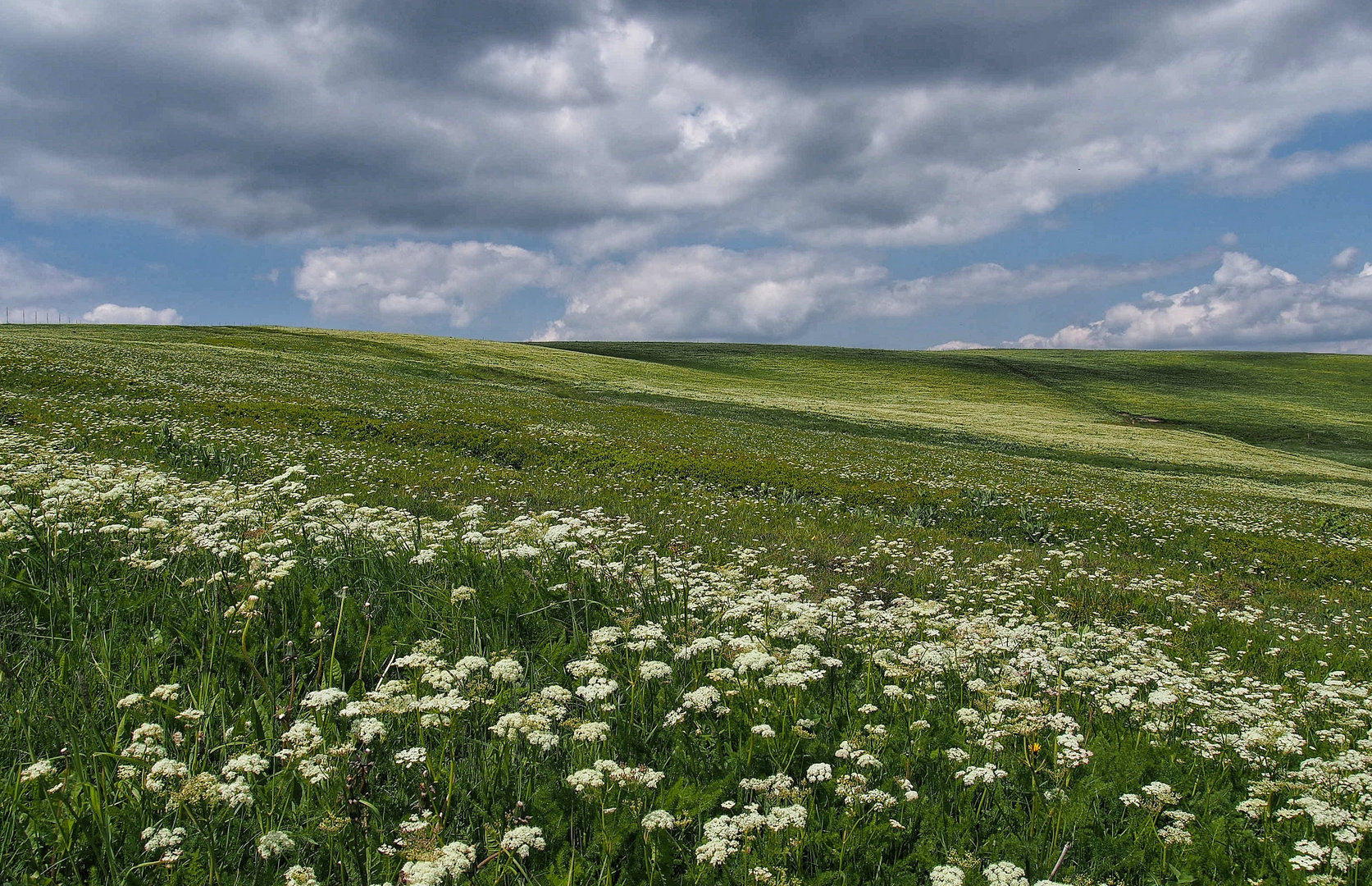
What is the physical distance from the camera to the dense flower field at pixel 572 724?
2.93 metres

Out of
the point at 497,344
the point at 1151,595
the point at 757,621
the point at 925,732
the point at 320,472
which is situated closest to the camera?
the point at 925,732

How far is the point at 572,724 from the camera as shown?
374 centimetres

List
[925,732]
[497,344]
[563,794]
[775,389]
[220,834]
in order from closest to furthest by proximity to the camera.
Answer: [220,834] → [563,794] → [925,732] → [775,389] → [497,344]

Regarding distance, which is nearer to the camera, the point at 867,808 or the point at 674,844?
the point at 674,844

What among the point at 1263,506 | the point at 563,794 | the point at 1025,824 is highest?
the point at 563,794

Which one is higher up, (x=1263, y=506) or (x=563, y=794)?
(x=563, y=794)

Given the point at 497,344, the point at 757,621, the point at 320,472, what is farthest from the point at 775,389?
the point at 757,621

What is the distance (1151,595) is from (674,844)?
997 cm

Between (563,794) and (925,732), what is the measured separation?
2221mm

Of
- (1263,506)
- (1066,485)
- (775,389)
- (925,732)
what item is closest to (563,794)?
(925,732)

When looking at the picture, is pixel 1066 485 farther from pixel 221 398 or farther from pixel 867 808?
pixel 221 398

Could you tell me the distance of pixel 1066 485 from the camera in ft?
84.6

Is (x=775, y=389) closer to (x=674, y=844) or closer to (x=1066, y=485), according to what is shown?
(x=1066, y=485)

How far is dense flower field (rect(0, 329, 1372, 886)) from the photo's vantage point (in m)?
2.93
